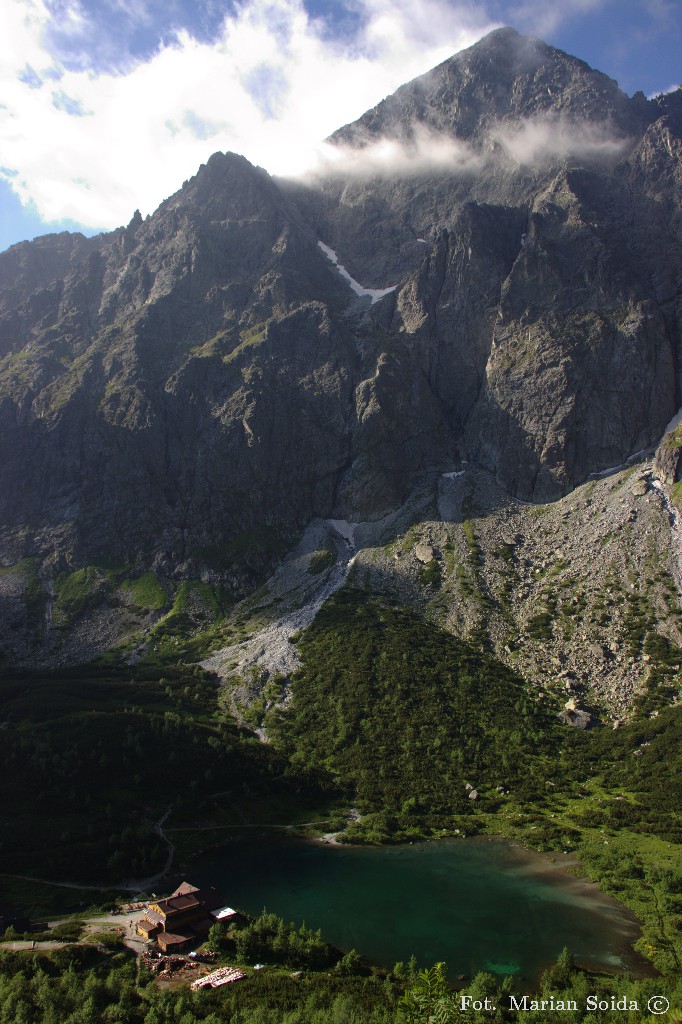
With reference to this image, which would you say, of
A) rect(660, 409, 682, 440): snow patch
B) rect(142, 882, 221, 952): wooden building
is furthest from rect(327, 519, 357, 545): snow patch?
rect(142, 882, 221, 952): wooden building

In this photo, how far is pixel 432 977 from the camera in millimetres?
27031

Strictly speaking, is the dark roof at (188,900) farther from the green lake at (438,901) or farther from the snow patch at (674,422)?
the snow patch at (674,422)

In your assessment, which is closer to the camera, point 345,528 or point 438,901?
point 438,901

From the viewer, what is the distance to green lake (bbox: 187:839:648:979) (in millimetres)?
58812

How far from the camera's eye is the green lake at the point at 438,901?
58.8m

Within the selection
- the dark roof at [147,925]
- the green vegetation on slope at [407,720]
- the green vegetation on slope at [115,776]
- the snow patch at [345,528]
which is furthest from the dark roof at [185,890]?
the snow patch at [345,528]

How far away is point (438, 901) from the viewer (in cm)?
6981

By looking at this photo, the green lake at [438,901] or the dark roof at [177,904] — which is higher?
the dark roof at [177,904]

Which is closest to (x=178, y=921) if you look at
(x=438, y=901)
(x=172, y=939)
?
(x=172, y=939)

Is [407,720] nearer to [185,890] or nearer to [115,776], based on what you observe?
[115,776]

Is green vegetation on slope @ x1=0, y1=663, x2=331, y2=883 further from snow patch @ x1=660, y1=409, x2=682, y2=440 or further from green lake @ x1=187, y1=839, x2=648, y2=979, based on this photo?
snow patch @ x1=660, y1=409, x2=682, y2=440

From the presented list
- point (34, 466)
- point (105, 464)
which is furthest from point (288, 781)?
point (34, 466)

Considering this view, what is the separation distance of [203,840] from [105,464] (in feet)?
441

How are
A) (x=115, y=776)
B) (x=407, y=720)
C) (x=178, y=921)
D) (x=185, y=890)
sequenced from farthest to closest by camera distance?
(x=407, y=720)
(x=115, y=776)
(x=185, y=890)
(x=178, y=921)
